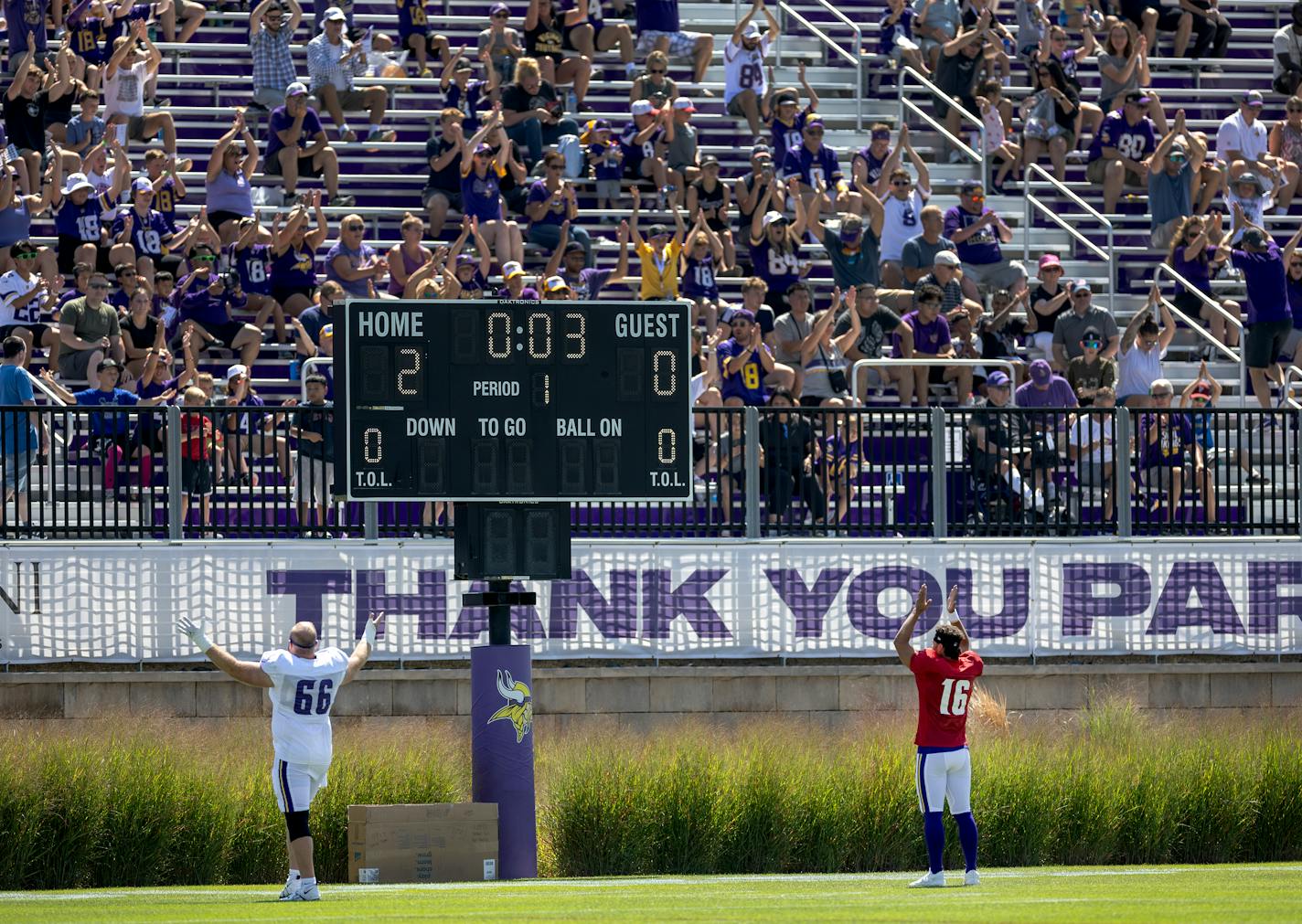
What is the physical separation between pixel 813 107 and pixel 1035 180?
2799 millimetres

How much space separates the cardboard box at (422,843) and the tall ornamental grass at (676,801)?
1.90ft

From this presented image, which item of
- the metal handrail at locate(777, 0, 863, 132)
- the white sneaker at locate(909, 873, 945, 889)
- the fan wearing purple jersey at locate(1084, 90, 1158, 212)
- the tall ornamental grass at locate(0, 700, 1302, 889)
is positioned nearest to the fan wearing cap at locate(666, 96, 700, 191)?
the metal handrail at locate(777, 0, 863, 132)

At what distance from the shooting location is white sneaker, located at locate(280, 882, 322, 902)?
14766 millimetres

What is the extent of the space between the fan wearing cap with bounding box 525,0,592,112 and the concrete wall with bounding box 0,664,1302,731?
884cm

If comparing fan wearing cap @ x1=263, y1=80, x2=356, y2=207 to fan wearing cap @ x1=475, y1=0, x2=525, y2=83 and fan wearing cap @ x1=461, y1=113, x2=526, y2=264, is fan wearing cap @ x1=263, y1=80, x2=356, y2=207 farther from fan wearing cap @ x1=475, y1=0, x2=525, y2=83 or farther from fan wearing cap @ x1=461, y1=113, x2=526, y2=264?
fan wearing cap @ x1=475, y1=0, x2=525, y2=83

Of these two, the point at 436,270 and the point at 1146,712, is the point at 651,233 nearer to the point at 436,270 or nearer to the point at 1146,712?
the point at 436,270

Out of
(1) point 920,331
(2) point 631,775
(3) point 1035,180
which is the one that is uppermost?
(3) point 1035,180

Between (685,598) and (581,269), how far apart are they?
195 inches

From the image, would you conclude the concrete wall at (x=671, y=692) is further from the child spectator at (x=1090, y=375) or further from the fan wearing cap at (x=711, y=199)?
the fan wearing cap at (x=711, y=199)

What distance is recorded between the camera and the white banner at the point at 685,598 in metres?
20.0

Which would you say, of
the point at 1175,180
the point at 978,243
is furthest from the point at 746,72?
the point at 1175,180

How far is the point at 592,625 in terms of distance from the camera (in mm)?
20578

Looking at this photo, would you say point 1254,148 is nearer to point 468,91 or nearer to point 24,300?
point 468,91

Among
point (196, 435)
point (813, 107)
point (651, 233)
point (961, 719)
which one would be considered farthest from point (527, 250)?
point (961, 719)
